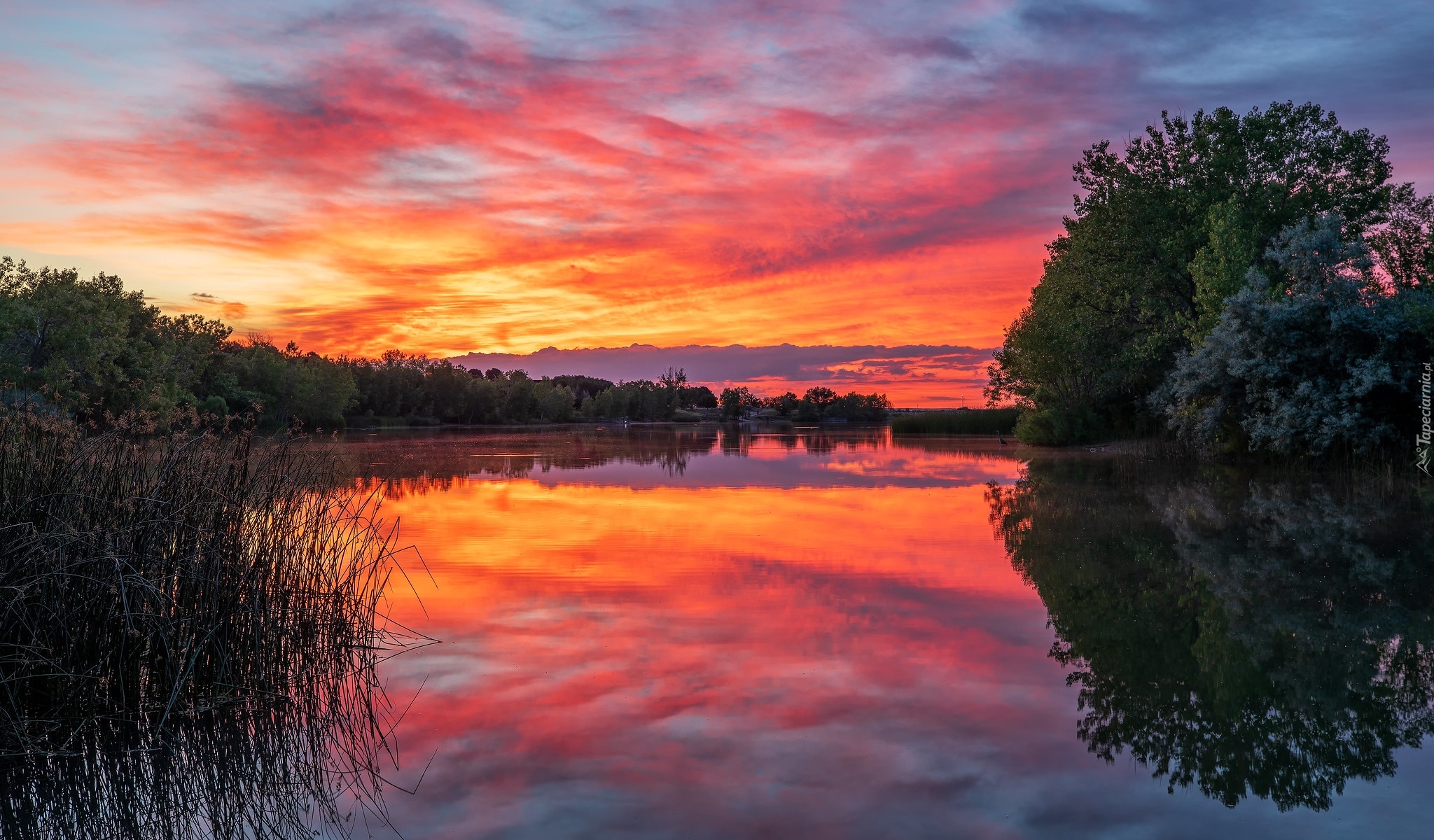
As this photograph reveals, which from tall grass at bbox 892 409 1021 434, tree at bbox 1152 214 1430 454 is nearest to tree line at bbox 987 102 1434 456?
tree at bbox 1152 214 1430 454

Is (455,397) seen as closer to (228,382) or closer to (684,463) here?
(228,382)

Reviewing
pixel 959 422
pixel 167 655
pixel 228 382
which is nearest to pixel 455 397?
pixel 228 382

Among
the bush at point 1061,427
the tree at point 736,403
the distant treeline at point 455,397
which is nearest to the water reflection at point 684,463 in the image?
the bush at point 1061,427

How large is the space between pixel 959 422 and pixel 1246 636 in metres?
52.8

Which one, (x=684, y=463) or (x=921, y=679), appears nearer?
(x=921, y=679)

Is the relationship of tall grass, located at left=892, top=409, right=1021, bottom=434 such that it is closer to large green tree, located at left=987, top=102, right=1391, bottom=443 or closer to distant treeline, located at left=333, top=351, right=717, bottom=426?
large green tree, located at left=987, top=102, right=1391, bottom=443

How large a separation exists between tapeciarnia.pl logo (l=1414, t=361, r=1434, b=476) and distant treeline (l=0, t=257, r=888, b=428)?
22.8 m

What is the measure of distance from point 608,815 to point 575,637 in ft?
Result: 11.3

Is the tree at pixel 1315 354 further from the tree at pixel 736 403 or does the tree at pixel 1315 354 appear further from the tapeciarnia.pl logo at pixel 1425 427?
the tree at pixel 736 403

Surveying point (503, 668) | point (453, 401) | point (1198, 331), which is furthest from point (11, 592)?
point (453, 401)

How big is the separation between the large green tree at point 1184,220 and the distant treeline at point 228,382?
27463 millimetres

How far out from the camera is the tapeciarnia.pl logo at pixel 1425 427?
778 inches

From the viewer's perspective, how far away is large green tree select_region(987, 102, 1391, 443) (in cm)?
2898

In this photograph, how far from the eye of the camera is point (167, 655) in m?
5.77
